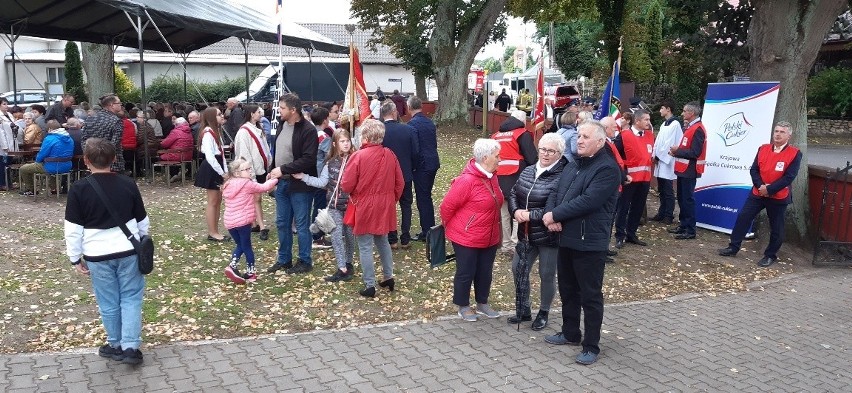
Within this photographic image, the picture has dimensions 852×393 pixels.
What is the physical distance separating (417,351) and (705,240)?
5.87 meters

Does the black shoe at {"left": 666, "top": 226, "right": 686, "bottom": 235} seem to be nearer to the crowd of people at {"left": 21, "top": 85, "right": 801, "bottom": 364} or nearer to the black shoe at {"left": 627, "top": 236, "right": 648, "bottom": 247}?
the crowd of people at {"left": 21, "top": 85, "right": 801, "bottom": 364}

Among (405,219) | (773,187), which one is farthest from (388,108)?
(773,187)

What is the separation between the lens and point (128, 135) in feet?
43.1

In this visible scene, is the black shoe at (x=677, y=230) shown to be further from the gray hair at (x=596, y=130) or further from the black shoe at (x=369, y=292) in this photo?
the gray hair at (x=596, y=130)

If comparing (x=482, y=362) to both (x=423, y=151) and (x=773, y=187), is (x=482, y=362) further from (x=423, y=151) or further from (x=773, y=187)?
(x=773, y=187)

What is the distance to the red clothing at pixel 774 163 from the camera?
8.46m

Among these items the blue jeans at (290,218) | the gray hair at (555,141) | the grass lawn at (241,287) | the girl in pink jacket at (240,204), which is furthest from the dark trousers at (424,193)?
the gray hair at (555,141)

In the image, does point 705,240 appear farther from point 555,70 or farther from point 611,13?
point 555,70

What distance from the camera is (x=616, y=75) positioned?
11406mm

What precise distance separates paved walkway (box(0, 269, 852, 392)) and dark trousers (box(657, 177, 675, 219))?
163 inches

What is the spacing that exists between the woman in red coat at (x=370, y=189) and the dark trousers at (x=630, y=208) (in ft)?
12.3

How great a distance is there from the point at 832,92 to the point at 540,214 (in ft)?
91.6

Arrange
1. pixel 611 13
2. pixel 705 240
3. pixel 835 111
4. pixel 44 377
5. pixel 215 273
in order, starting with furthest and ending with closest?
pixel 835 111 < pixel 611 13 < pixel 705 240 < pixel 215 273 < pixel 44 377

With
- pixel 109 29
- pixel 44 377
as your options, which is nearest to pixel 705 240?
pixel 44 377
